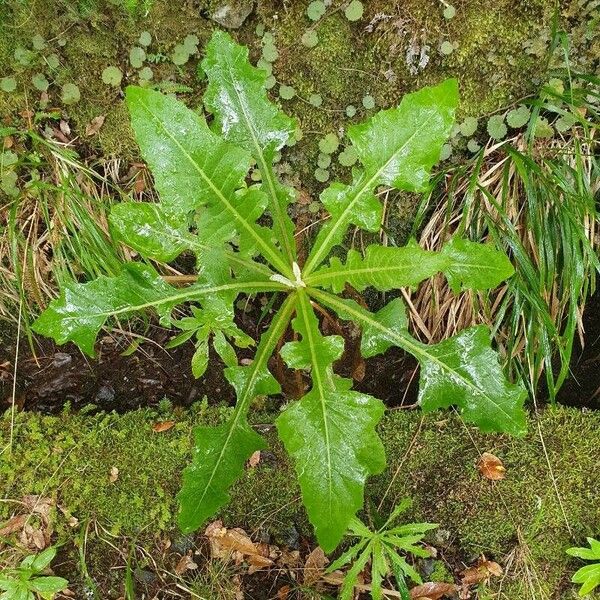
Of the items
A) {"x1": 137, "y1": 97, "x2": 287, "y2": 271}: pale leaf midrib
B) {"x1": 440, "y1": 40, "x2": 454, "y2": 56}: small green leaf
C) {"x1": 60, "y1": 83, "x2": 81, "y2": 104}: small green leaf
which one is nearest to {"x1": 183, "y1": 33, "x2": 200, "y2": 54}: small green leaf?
{"x1": 60, "y1": 83, "x2": 81, "y2": 104}: small green leaf

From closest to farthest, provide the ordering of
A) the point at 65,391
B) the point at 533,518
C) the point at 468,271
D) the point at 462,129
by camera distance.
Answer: the point at 468,271 → the point at 533,518 → the point at 462,129 → the point at 65,391

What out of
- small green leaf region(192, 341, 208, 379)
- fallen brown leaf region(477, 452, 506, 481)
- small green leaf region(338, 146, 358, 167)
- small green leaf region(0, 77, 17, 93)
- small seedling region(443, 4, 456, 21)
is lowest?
fallen brown leaf region(477, 452, 506, 481)

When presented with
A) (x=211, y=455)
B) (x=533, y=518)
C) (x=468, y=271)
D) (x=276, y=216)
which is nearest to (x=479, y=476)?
(x=533, y=518)

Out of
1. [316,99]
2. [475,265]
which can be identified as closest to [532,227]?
[475,265]

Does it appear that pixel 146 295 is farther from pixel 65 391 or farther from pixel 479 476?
pixel 479 476

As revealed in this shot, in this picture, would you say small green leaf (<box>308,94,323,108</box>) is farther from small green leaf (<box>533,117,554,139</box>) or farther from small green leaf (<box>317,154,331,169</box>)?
small green leaf (<box>533,117,554,139</box>)

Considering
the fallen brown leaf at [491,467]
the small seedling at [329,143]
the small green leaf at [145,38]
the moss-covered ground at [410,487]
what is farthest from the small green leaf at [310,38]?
the fallen brown leaf at [491,467]
